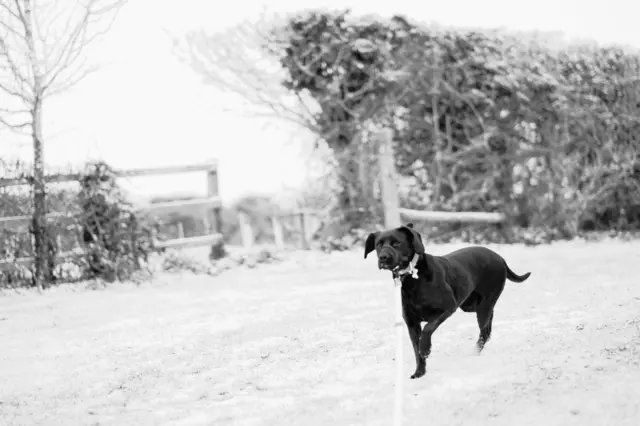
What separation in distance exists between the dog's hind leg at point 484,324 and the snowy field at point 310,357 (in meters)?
0.08

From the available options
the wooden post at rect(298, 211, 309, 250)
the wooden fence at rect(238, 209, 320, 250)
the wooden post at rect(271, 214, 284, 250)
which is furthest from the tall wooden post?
the wooden post at rect(271, 214, 284, 250)

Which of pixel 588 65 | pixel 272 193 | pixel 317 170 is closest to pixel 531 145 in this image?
pixel 588 65

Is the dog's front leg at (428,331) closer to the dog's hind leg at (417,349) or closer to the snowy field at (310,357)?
the dog's hind leg at (417,349)

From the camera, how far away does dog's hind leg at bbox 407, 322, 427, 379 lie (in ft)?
13.4

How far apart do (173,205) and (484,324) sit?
6.26m

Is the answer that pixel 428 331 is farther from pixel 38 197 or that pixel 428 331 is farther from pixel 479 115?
pixel 479 115

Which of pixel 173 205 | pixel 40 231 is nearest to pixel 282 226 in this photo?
pixel 173 205

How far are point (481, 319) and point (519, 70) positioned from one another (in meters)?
7.48

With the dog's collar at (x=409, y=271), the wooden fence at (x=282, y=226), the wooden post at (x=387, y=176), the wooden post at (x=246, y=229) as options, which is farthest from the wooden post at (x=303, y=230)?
the dog's collar at (x=409, y=271)

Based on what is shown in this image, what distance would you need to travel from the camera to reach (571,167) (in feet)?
37.9

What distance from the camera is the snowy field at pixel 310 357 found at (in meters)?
3.74

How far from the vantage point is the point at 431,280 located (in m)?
3.95

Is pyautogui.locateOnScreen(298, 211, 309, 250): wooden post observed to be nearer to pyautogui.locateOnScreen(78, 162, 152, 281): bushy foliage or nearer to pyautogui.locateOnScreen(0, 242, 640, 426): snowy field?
pyautogui.locateOnScreen(78, 162, 152, 281): bushy foliage

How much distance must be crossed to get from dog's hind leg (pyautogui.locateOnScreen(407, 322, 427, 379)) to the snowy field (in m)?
0.10
